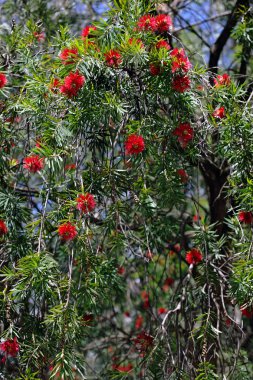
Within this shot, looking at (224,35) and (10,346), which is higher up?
(224,35)

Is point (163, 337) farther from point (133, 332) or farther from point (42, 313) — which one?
point (133, 332)

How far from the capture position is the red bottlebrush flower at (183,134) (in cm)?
313

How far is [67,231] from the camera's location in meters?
2.86

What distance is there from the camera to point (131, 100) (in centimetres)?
326

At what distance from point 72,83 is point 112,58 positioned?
0.23m

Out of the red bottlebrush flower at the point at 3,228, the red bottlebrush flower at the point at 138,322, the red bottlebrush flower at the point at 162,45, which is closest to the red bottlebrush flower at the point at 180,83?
the red bottlebrush flower at the point at 162,45

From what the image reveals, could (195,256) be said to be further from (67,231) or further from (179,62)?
(179,62)

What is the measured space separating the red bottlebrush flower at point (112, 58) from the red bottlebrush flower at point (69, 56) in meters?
0.14

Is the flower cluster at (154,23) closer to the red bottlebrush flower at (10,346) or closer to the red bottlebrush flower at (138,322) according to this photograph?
the red bottlebrush flower at (10,346)

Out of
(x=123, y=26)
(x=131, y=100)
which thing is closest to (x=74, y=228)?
(x=131, y=100)

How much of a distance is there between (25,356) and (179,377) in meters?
0.73

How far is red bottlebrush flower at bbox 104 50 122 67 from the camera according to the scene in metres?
3.04

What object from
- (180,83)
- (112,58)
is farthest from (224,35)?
(112,58)

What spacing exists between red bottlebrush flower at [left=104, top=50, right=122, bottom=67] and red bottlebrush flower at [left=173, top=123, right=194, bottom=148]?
400mm
